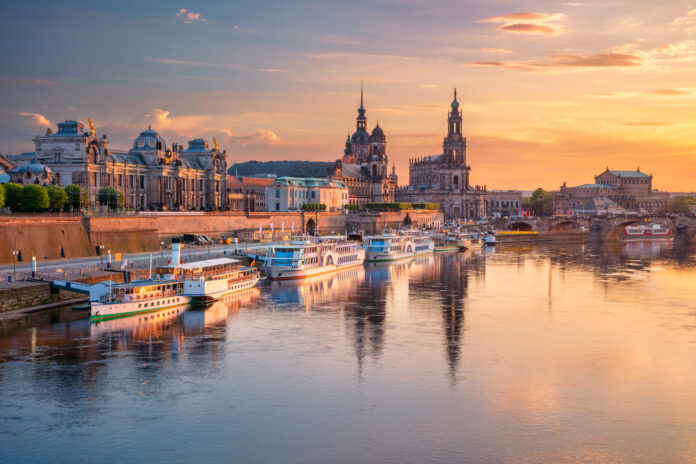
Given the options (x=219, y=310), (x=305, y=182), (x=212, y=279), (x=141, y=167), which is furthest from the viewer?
(x=305, y=182)

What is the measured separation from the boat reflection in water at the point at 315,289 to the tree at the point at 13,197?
23.8m

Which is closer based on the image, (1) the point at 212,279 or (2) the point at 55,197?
(1) the point at 212,279

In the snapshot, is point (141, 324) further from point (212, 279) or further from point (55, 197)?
point (55, 197)

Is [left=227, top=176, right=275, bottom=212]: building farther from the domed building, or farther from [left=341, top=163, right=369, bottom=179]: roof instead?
the domed building

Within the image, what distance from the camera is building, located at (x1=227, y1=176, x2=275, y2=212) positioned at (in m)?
141

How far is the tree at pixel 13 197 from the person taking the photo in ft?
209

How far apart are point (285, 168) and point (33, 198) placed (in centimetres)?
11174

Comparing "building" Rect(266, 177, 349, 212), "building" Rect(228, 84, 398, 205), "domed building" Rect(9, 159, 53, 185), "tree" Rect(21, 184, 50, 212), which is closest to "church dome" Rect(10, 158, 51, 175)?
"domed building" Rect(9, 159, 53, 185)

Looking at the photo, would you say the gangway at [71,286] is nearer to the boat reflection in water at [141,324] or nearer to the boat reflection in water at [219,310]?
the boat reflection in water at [141,324]

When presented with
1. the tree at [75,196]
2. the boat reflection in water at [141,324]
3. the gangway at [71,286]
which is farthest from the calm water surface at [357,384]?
the tree at [75,196]

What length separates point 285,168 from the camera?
175 metres

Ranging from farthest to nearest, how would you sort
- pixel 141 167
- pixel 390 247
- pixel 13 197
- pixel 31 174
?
pixel 141 167, pixel 390 247, pixel 31 174, pixel 13 197

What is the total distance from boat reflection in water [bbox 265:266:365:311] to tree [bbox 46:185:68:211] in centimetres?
2289

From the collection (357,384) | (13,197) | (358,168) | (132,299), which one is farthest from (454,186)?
(357,384)
